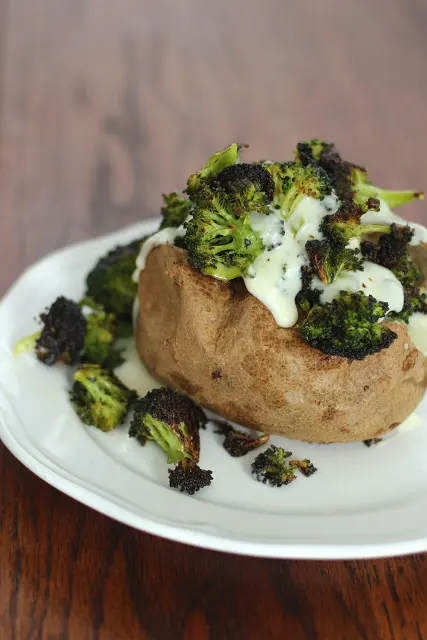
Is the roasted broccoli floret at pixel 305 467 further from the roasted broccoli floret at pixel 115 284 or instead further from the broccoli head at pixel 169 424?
the roasted broccoli floret at pixel 115 284

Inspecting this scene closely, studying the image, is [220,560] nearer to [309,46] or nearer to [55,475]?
[55,475]

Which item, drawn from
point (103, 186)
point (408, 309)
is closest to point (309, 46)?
point (103, 186)

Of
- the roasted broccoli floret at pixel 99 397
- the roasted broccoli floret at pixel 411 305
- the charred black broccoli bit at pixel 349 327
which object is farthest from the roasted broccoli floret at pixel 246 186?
the roasted broccoli floret at pixel 99 397

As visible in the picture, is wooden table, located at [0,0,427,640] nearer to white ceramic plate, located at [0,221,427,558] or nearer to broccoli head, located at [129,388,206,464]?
white ceramic plate, located at [0,221,427,558]

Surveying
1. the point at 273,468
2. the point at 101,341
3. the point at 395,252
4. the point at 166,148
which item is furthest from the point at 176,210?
the point at 166,148

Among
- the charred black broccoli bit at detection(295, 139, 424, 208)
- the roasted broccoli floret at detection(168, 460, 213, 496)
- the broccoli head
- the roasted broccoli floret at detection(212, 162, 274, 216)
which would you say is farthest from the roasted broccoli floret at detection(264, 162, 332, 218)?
the roasted broccoli floret at detection(168, 460, 213, 496)

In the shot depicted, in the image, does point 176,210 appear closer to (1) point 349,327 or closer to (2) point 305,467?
(1) point 349,327

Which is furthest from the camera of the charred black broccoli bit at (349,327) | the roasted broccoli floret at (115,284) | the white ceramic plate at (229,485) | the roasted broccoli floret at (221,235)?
the roasted broccoli floret at (115,284)
